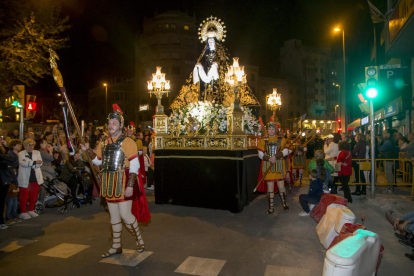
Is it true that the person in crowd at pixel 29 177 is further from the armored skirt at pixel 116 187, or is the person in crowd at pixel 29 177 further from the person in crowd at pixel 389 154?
the person in crowd at pixel 389 154

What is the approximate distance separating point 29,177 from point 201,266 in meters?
5.44

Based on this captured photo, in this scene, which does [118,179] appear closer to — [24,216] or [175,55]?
[24,216]

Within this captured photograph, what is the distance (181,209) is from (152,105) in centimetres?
4199

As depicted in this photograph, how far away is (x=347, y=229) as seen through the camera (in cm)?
381

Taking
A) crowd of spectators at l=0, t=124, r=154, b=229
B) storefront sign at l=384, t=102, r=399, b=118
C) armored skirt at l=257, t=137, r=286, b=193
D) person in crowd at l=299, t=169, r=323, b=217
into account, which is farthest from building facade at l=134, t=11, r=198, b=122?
person in crowd at l=299, t=169, r=323, b=217

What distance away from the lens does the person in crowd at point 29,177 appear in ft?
22.9

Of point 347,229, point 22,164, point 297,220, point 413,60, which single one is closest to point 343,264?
point 347,229

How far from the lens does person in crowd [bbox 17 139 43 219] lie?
6980mm

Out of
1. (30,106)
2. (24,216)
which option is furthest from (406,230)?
(30,106)

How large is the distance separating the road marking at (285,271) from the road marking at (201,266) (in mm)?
686

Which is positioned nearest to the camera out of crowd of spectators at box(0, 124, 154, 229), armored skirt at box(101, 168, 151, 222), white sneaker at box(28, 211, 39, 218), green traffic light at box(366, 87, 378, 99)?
armored skirt at box(101, 168, 151, 222)

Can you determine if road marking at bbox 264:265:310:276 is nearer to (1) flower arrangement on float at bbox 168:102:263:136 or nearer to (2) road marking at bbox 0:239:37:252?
(1) flower arrangement on float at bbox 168:102:263:136

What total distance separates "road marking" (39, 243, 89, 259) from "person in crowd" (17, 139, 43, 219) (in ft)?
8.92

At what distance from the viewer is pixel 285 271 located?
3873 millimetres
